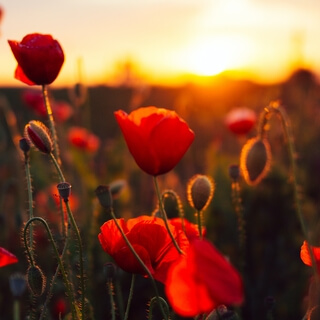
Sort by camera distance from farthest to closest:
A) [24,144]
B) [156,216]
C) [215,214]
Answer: [215,214]
[156,216]
[24,144]

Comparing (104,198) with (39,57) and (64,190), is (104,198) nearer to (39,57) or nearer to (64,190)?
(64,190)

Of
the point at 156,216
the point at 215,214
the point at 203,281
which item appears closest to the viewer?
the point at 203,281

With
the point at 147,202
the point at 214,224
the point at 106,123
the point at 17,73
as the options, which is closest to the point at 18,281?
the point at 17,73

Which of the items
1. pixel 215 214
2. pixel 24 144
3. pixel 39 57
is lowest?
pixel 215 214

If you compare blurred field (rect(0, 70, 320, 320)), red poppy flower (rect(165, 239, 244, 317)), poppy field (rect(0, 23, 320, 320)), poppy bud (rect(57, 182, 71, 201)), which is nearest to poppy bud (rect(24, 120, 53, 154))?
poppy field (rect(0, 23, 320, 320))

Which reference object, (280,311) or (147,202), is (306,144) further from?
(280,311)

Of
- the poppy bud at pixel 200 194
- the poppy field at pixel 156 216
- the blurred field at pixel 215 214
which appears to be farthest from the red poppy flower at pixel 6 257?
the blurred field at pixel 215 214

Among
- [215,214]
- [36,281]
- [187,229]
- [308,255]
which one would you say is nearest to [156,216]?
[187,229]
